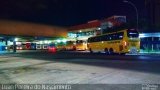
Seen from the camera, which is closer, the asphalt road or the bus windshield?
the asphalt road

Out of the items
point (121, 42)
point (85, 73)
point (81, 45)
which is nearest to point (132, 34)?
point (121, 42)

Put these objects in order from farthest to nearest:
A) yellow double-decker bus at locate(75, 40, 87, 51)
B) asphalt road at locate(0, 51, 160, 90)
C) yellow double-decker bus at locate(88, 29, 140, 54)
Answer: yellow double-decker bus at locate(75, 40, 87, 51) → yellow double-decker bus at locate(88, 29, 140, 54) → asphalt road at locate(0, 51, 160, 90)

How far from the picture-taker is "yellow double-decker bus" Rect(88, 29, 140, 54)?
36553mm

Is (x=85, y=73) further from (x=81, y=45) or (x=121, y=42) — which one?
(x=81, y=45)

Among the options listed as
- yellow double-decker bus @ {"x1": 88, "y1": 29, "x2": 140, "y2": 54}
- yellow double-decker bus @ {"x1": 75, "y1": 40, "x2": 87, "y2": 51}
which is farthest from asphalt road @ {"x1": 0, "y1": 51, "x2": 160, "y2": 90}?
yellow double-decker bus @ {"x1": 75, "y1": 40, "x2": 87, "y2": 51}

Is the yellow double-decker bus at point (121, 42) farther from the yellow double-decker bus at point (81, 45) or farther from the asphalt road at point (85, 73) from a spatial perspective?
the yellow double-decker bus at point (81, 45)

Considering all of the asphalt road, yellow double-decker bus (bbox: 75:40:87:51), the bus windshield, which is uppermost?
the bus windshield

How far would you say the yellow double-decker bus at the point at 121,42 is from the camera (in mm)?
36553

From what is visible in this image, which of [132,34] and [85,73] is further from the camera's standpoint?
[132,34]

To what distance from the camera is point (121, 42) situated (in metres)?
37.6

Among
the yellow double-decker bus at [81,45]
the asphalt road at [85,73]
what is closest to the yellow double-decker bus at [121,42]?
the asphalt road at [85,73]

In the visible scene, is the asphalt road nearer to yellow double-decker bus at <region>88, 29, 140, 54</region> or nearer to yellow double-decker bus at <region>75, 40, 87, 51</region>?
yellow double-decker bus at <region>88, 29, 140, 54</region>

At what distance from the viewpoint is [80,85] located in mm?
10742

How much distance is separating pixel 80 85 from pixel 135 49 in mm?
27099
